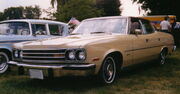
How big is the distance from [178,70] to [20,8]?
95.8 metres

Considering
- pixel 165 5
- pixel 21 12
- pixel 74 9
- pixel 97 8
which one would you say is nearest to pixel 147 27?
pixel 165 5

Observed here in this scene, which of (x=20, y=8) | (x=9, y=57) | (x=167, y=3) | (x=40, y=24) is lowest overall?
(x=9, y=57)

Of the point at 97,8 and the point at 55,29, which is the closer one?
the point at 55,29

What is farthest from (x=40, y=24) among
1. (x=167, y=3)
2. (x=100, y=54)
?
(x=167, y=3)

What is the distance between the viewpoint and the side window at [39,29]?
340 inches

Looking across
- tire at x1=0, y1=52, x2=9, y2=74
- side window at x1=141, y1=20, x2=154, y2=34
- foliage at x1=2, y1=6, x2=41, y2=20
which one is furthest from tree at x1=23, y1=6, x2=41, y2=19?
side window at x1=141, y1=20, x2=154, y2=34

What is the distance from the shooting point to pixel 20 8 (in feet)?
325

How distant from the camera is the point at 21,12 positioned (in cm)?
9969

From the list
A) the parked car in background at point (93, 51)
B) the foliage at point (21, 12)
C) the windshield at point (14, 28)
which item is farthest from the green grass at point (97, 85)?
the foliage at point (21, 12)

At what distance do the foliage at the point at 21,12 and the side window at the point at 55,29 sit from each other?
85.6 m

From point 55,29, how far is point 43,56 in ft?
13.9

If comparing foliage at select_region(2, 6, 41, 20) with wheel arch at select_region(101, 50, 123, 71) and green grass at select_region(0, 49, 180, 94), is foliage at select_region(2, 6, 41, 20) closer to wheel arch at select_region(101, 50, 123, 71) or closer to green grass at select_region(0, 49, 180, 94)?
green grass at select_region(0, 49, 180, 94)

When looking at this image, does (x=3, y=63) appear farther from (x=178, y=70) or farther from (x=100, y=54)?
(x=178, y=70)

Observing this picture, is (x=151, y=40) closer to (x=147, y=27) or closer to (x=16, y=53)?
(x=147, y=27)
